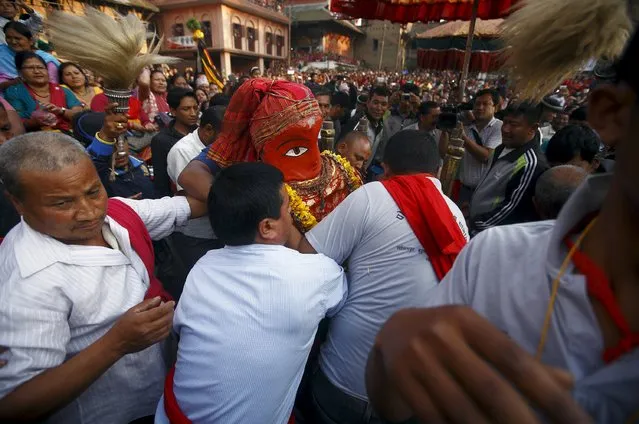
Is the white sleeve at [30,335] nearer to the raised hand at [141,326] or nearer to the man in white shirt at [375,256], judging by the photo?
the raised hand at [141,326]

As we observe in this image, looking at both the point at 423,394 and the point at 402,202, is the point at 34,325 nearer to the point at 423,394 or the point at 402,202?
the point at 423,394

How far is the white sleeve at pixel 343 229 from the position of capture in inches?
63.1

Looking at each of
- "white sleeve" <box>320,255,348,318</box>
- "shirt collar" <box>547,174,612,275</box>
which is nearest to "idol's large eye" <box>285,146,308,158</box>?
"white sleeve" <box>320,255,348,318</box>

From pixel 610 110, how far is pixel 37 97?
5063 mm

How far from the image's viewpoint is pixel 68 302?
122cm

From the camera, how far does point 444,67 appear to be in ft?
30.8

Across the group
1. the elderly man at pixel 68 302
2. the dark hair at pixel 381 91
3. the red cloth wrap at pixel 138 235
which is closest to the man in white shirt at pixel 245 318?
the elderly man at pixel 68 302

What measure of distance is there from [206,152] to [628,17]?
84.6 inches

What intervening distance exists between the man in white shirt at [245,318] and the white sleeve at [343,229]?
0.64ft

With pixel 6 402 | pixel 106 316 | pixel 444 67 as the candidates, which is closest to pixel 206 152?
pixel 106 316

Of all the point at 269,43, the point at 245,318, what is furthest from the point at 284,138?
the point at 269,43

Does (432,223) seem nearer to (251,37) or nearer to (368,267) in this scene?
(368,267)

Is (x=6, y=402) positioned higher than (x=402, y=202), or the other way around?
(x=402, y=202)

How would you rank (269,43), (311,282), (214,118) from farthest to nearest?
(269,43) < (214,118) < (311,282)
